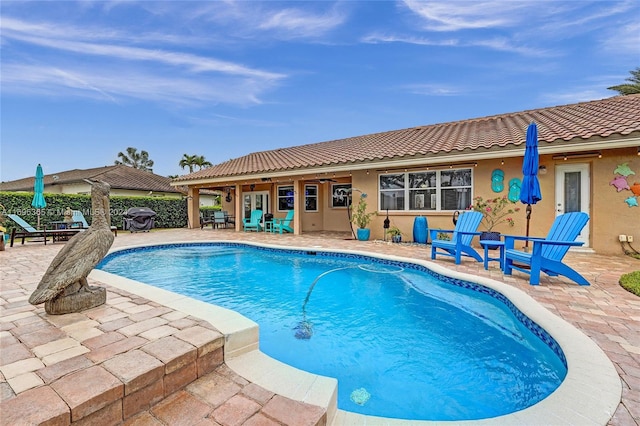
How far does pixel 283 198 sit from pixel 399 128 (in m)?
7.25

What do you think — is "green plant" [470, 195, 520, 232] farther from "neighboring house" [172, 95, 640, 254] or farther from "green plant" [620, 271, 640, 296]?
"green plant" [620, 271, 640, 296]

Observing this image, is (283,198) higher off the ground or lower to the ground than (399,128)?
lower

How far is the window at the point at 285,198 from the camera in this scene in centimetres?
1570

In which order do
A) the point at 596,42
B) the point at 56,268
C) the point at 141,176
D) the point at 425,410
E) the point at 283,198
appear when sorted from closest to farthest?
the point at 425,410 < the point at 56,268 < the point at 596,42 < the point at 283,198 < the point at 141,176

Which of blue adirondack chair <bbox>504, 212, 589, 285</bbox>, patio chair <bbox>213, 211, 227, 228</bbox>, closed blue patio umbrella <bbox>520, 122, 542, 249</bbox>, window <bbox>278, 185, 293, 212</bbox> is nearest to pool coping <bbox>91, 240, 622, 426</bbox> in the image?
blue adirondack chair <bbox>504, 212, 589, 285</bbox>

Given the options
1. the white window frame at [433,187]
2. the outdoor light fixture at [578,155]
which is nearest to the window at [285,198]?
the white window frame at [433,187]

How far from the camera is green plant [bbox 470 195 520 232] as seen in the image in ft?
28.8

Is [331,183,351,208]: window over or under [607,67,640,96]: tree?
under

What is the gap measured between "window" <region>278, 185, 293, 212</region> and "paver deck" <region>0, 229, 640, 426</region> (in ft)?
40.3

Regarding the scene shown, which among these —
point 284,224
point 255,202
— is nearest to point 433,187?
point 284,224

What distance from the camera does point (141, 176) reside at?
84.3 feet

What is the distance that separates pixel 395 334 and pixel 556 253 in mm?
3205

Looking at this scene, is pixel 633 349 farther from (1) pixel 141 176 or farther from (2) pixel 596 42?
(1) pixel 141 176

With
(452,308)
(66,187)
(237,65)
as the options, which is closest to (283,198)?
(237,65)
